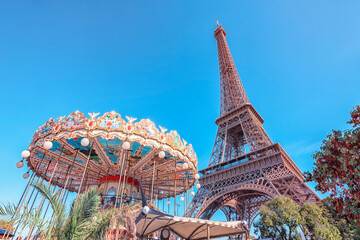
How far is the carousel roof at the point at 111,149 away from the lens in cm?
842

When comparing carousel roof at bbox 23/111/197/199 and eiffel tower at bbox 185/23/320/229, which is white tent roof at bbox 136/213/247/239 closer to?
carousel roof at bbox 23/111/197/199

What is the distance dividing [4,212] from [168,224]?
16.4 ft

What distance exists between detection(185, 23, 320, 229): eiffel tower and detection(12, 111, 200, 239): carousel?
1114 cm

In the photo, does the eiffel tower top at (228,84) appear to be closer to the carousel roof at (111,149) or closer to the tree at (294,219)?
the tree at (294,219)

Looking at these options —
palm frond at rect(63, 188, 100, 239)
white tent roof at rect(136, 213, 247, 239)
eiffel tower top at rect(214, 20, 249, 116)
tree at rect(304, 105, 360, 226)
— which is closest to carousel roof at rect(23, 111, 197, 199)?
white tent roof at rect(136, 213, 247, 239)

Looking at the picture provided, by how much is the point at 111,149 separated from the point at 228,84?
32790mm

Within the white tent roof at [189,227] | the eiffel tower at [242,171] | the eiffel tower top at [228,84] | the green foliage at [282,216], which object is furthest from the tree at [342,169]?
the eiffel tower top at [228,84]

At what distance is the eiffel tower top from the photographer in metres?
36.8

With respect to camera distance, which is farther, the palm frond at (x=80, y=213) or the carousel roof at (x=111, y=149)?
the carousel roof at (x=111, y=149)

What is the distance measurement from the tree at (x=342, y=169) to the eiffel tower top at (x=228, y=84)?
29.9 metres

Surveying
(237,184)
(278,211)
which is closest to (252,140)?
(237,184)

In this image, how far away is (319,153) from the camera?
5.31 metres

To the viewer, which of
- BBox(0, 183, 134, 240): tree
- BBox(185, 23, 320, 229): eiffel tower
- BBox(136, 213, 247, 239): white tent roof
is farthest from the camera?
BBox(185, 23, 320, 229): eiffel tower

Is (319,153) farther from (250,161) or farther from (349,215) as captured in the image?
(250,161)
